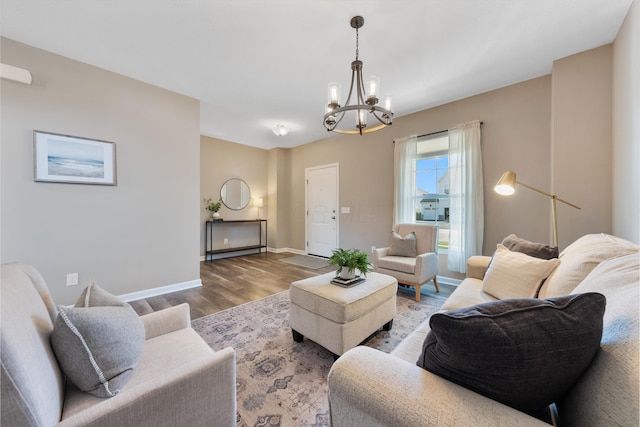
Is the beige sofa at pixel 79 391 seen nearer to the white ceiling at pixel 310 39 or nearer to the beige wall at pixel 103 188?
the beige wall at pixel 103 188

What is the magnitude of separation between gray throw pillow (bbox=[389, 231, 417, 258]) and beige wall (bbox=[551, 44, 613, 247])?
1442 millimetres

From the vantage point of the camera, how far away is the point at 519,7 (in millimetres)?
1771

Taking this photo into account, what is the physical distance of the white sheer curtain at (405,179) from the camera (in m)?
3.66

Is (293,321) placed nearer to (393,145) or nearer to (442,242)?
(442,242)

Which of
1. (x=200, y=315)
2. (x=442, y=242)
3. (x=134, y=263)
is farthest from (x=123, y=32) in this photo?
(x=442, y=242)

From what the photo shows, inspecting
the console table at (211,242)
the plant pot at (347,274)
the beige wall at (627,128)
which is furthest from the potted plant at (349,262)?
the console table at (211,242)

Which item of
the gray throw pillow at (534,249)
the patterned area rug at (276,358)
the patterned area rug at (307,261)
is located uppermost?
the gray throw pillow at (534,249)

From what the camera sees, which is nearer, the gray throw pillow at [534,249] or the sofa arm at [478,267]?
the gray throw pillow at [534,249]

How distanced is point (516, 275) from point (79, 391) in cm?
226

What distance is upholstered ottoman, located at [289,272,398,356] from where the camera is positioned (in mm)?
1637

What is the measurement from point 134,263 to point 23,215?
1.02m

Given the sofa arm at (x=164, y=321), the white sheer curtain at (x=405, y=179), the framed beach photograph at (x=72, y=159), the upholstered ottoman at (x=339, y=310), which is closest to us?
the sofa arm at (x=164, y=321)

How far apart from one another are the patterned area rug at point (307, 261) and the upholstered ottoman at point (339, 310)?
2.35m

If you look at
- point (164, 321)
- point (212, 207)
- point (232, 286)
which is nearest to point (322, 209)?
point (212, 207)
